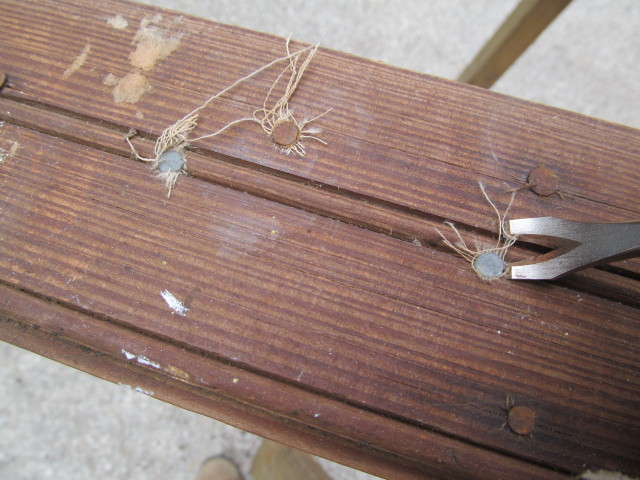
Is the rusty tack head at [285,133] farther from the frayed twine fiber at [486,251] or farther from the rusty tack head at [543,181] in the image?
the rusty tack head at [543,181]

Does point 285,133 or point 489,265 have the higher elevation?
point 285,133

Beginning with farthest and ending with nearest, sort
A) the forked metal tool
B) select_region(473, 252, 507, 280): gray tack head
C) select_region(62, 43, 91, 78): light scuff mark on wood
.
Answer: select_region(62, 43, 91, 78): light scuff mark on wood < select_region(473, 252, 507, 280): gray tack head < the forked metal tool

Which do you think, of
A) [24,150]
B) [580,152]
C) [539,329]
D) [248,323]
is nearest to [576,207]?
[580,152]

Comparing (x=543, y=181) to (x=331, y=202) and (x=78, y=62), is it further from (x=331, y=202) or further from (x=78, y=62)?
(x=78, y=62)

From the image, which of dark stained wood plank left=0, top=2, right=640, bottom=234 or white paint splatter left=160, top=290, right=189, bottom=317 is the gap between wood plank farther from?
white paint splatter left=160, top=290, right=189, bottom=317

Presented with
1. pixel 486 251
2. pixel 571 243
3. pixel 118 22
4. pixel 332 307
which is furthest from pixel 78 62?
pixel 571 243

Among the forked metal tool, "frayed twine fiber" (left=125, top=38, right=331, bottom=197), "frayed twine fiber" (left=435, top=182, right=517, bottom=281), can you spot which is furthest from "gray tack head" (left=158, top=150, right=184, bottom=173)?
the forked metal tool
